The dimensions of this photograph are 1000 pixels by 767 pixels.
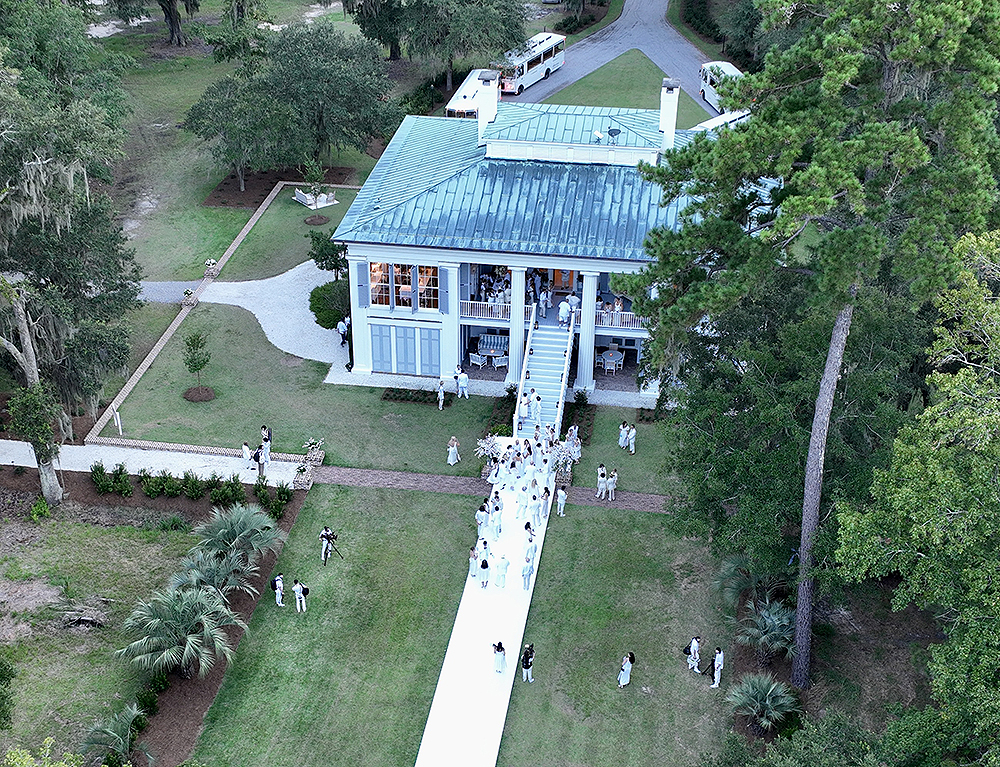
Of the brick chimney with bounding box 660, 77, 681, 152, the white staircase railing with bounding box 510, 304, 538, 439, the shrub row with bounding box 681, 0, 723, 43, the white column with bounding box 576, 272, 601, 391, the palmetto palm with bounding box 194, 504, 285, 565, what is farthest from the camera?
the shrub row with bounding box 681, 0, 723, 43

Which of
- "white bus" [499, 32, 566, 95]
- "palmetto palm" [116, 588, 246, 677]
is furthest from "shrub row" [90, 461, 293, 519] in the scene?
"white bus" [499, 32, 566, 95]

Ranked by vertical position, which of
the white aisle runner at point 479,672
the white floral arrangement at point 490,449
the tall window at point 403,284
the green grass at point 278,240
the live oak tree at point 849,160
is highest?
the live oak tree at point 849,160

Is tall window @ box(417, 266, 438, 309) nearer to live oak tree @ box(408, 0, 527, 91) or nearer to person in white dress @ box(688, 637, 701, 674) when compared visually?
person in white dress @ box(688, 637, 701, 674)

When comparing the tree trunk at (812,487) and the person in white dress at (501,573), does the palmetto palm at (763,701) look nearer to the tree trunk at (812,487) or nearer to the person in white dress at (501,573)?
the tree trunk at (812,487)

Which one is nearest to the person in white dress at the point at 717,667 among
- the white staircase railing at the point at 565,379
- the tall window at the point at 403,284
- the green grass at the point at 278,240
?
the white staircase railing at the point at 565,379

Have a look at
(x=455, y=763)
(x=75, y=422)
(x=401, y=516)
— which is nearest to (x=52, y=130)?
(x=75, y=422)

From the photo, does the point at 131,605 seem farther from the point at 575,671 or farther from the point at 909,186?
the point at 909,186
